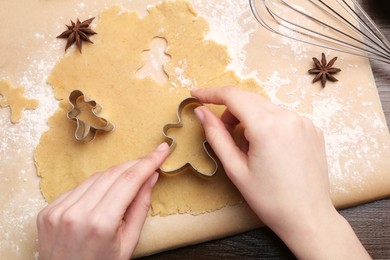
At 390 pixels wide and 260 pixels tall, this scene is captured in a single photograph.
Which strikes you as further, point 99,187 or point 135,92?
point 135,92

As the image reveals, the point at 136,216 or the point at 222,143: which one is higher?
the point at 222,143

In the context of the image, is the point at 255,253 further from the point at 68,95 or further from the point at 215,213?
the point at 68,95

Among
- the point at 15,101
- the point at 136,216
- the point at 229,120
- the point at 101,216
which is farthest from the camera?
the point at 15,101

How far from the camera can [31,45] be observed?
1.28 m

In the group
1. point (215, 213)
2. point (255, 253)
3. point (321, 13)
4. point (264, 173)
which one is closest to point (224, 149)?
point (264, 173)

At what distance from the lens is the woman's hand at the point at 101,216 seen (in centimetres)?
90

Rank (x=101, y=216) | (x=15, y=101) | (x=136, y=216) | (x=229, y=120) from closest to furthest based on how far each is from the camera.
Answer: (x=101, y=216), (x=136, y=216), (x=229, y=120), (x=15, y=101)

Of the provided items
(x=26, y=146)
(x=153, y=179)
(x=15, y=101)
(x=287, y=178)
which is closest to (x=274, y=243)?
(x=287, y=178)

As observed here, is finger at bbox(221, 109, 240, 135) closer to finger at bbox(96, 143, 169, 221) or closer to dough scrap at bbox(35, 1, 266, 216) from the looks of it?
dough scrap at bbox(35, 1, 266, 216)

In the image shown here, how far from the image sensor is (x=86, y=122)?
1.19 meters

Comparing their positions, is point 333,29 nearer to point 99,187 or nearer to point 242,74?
point 242,74

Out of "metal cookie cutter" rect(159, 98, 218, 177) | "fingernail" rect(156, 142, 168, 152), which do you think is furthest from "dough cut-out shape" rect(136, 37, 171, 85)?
"fingernail" rect(156, 142, 168, 152)

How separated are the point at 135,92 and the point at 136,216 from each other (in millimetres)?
402

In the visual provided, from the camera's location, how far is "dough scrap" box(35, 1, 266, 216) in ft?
3.75
